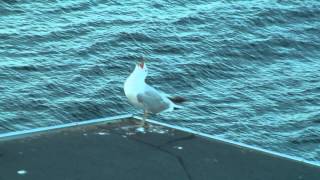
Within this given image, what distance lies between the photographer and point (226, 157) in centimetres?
718

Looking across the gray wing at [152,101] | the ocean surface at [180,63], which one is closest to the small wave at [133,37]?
the ocean surface at [180,63]

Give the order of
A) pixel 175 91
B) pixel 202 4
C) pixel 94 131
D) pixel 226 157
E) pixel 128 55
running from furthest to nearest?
1. pixel 202 4
2. pixel 128 55
3. pixel 175 91
4. pixel 94 131
5. pixel 226 157

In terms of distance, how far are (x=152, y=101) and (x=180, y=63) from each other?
718 centimetres

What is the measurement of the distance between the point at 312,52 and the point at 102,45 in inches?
167

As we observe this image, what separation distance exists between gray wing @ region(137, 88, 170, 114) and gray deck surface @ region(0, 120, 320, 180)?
296mm

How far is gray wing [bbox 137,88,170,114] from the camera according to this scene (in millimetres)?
7836

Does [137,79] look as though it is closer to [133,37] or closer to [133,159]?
[133,159]

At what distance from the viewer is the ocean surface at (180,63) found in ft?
41.4

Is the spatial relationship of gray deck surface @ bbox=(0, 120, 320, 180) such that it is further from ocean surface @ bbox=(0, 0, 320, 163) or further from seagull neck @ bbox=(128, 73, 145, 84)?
ocean surface @ bbox=(0, 0, 320, 163)

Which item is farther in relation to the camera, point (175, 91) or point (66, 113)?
point (175, 91)

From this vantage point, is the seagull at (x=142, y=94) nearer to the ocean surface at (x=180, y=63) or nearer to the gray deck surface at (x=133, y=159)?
the gray deck surface at (x=133, y=159)

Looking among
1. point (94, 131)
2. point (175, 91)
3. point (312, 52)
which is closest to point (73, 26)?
point (175, 91)

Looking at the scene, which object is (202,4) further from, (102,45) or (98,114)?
(98,114)

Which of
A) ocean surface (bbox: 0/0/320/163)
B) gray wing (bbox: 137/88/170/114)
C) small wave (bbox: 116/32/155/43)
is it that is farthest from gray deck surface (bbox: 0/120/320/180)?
small wave (bbox: 116/32/155/43)
